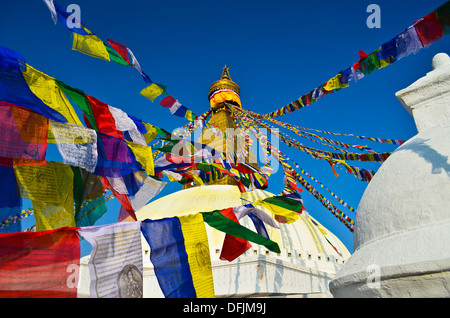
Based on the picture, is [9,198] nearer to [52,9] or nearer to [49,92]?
[49,92]

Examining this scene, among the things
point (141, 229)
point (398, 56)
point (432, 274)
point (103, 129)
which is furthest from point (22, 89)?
point (398, 56)

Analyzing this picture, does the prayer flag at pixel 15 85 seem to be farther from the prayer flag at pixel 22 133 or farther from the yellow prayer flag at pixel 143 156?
the yellow prayer flag at pixel 143 156

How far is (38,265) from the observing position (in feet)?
7.34

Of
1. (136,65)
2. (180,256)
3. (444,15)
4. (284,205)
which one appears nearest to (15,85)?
(136,65)

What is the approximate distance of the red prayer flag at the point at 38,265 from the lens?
212 centimetres

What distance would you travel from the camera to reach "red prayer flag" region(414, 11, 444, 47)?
3.04m

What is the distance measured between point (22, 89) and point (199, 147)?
95.1 inches

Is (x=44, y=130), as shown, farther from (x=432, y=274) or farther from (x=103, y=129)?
(x=432, y=274)

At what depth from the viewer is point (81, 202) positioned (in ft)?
11.5

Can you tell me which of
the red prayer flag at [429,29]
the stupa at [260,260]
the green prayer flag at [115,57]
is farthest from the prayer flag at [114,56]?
the red prayer flag at [429,29]

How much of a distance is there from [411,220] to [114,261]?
2309mm

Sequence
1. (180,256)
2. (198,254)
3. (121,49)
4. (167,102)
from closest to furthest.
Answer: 1. (180,256)
2. (198,254)
3. (121,49)
4. (167,102)

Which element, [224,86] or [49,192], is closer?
[49,192]

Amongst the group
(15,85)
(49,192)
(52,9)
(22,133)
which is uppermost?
(52,9)
